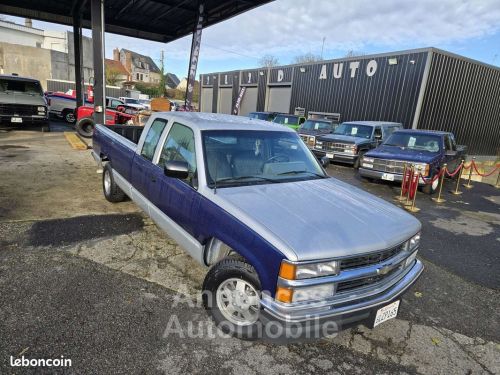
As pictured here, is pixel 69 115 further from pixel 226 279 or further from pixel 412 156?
pixel 226 279

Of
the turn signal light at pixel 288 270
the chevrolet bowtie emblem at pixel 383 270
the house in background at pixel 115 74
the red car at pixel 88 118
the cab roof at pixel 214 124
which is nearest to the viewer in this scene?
the turn signal light at pixel 288 270

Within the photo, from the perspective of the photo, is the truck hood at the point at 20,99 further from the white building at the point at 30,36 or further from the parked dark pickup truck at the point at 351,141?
the white building at the point at 30,36

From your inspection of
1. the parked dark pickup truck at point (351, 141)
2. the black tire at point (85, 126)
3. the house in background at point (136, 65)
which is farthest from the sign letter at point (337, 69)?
the house in background at point (136, 65)

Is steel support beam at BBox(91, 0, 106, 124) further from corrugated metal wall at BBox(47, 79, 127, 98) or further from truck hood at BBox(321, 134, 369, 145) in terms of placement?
corrugated metal wall at BBox(47, 79, 127, 98)

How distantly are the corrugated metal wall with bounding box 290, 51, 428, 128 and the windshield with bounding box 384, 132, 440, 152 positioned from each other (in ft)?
23.9

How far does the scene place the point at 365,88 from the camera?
18.2 meters

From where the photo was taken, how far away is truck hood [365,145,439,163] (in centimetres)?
866

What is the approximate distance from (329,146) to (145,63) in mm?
81693

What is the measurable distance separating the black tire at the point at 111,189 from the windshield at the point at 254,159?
2.97m

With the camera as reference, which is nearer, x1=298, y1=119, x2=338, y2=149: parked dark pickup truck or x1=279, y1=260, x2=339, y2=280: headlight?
x1=279, y1=260, x2=339, y2=280: headlight

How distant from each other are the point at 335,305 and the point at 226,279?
34.9 inches

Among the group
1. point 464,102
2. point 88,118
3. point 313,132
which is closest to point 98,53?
point 88,118

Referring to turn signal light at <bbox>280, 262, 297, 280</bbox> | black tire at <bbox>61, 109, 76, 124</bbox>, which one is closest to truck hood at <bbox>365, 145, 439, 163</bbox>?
turn signal light at <bbox>280, 262, 297, 280</bbox>

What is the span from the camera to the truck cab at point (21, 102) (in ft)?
42.3
